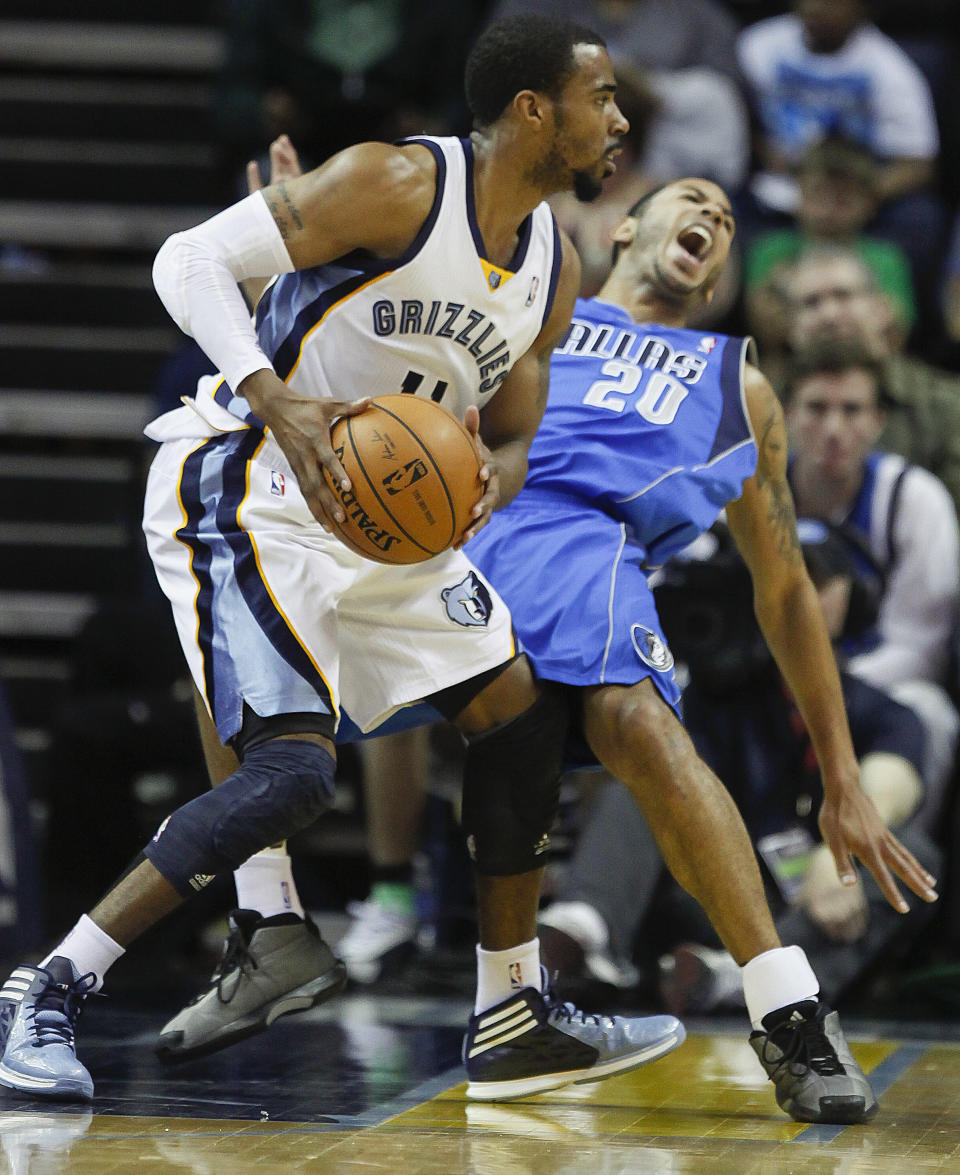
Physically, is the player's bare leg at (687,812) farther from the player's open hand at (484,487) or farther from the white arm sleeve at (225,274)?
the white arm sleeve at (225,274)

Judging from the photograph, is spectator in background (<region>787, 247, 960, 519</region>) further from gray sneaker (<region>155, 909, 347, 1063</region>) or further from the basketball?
gray sneaker (<region>155, 909, 347, 1063</region>)

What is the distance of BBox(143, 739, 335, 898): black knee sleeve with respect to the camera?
2961 mm

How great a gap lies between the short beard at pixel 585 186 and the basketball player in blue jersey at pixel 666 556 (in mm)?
614

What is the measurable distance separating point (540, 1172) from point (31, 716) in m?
4.46

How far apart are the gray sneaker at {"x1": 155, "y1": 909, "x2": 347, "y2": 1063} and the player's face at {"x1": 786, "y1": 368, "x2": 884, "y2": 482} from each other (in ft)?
9.07

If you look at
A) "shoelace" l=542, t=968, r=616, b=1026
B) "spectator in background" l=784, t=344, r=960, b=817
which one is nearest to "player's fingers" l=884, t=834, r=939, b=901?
"shoelace" l=542, t=968, r=616, b=1026

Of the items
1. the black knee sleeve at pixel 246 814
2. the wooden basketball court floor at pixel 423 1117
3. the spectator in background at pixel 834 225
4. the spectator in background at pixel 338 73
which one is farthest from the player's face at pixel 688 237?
the spectator in background at pixel 338 73

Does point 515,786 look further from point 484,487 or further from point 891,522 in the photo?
point 891,522

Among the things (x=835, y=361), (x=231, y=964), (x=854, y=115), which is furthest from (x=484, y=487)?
(x=854, y=115)

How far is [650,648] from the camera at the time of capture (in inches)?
136

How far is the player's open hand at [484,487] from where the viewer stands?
3.07 meters

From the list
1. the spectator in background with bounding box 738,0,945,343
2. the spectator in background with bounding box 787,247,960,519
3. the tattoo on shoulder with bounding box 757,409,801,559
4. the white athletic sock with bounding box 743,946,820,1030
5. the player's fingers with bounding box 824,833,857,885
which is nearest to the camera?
the white athletic sock with bounding box 743,946,820,1030

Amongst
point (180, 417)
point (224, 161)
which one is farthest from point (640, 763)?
point (224, 161)

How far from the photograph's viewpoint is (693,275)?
3951 millimetres
